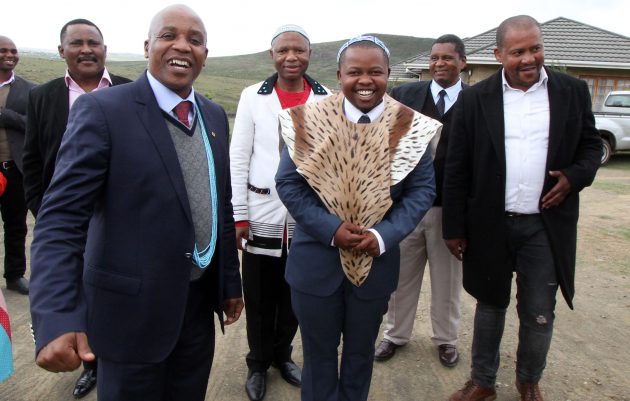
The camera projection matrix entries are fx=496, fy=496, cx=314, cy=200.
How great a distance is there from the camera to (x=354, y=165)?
2346mm

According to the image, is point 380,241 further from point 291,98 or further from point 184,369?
point 291,98

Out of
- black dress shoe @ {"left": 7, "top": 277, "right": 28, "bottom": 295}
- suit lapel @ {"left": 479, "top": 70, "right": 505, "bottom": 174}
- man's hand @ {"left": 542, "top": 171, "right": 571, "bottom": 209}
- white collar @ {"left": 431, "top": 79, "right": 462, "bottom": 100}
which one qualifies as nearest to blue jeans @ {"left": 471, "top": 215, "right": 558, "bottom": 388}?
man's hand @ {"left": 542, "top": 171, "right": 571, "bottom": 209}

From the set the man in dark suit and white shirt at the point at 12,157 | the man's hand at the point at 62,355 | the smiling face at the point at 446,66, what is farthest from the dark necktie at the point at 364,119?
the man in dark suit and white shirt at the point at 12,157

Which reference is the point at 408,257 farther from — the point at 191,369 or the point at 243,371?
the point at 191,369

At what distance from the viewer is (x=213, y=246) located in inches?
84.1

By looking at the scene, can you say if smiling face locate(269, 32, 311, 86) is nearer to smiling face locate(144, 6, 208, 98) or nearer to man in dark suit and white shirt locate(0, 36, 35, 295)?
smiling face locate(144, 6, 208, 98)

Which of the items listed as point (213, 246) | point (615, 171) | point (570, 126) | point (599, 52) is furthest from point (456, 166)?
point (599, 52)

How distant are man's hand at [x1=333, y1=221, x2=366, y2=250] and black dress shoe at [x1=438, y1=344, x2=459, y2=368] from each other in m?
1.74

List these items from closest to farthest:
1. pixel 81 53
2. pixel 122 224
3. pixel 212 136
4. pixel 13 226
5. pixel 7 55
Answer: pixel 122 224
pixel 212 136
pixel 81 53
pixel 7 55
pixel 13 226

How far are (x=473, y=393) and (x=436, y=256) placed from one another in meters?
0.96

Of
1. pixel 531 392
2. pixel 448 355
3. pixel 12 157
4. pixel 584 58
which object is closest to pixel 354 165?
pixel 531 392

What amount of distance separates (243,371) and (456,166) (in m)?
2.00

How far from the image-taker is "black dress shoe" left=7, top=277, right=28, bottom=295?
468cm

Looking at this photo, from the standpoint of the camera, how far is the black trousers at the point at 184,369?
77.2 inches
